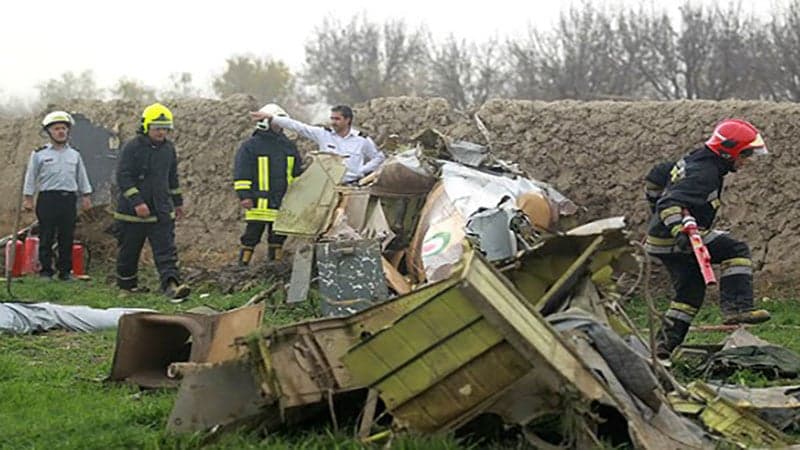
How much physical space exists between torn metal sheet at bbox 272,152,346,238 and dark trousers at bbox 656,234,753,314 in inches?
172

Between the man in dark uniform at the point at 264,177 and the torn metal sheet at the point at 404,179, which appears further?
the man in dark uniform at the point at 264,177

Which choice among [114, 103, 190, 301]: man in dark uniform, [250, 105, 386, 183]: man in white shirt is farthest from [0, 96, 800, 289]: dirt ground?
[114, 103, 190, 301]: man in dark uniform

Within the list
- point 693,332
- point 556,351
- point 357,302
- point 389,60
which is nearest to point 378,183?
point 357,302

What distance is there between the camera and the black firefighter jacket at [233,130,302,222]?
13273mm

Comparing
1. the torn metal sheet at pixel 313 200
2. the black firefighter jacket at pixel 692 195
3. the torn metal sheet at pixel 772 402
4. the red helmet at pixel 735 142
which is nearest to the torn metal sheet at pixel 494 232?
the black firefighter jacket at pixel 692 195

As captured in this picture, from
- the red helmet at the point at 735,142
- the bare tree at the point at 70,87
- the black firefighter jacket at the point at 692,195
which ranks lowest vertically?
the bare tree at the point at 70,87

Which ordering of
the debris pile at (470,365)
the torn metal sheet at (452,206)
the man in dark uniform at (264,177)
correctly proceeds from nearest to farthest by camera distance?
the debris pile at (470,365)
the torn metal sheet at (452,206)
the man in dark uniform at (264,177)

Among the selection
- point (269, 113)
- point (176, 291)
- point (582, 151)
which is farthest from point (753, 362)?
point (269, 113)

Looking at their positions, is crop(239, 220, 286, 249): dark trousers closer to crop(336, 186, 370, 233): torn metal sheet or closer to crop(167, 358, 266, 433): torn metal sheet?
crop(336, 186, 370, 233): torn metal sheet

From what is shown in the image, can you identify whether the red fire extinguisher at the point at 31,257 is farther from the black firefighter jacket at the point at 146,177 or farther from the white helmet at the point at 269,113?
the white helmet at the point at 269,113

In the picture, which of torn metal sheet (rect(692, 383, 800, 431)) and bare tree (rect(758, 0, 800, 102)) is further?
bare tree (rect(758, 0, 800, 102))

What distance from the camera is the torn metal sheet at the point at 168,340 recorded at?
690cm

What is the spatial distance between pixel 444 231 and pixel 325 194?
2.06m

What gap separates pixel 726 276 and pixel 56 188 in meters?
8.15
